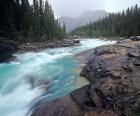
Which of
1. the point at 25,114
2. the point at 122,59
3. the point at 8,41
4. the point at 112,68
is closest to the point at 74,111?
the point at 25,114

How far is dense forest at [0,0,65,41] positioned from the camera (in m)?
42.0

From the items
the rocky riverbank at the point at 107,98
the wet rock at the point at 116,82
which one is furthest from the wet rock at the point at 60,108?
the wet rock at the point at 116,82

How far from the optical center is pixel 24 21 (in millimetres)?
50188

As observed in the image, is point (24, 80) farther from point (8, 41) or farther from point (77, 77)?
point (8, 41)

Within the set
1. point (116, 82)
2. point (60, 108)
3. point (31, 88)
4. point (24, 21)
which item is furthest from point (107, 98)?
point (24, 21)

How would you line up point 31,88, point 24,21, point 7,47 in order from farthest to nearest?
point 24,21 < point 7,47 < point 31,88

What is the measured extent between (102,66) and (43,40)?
36323mm

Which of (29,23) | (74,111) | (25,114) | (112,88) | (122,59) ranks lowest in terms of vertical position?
(25,114)

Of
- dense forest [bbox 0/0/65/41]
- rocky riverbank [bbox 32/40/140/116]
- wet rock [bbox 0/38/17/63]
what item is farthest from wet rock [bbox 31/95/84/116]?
dense forest [bbox 0/0/65/41]

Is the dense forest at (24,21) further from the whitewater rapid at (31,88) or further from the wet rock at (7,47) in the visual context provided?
the whitewater rapid at (31,88)

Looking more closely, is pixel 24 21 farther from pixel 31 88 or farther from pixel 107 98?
pixel 107 98

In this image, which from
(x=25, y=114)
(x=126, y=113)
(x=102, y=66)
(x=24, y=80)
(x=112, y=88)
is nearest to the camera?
(x=126, y=113)

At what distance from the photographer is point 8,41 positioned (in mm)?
38156

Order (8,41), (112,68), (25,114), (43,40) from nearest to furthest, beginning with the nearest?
(25,114) → (112,68) → (8,41) → (43,40)
